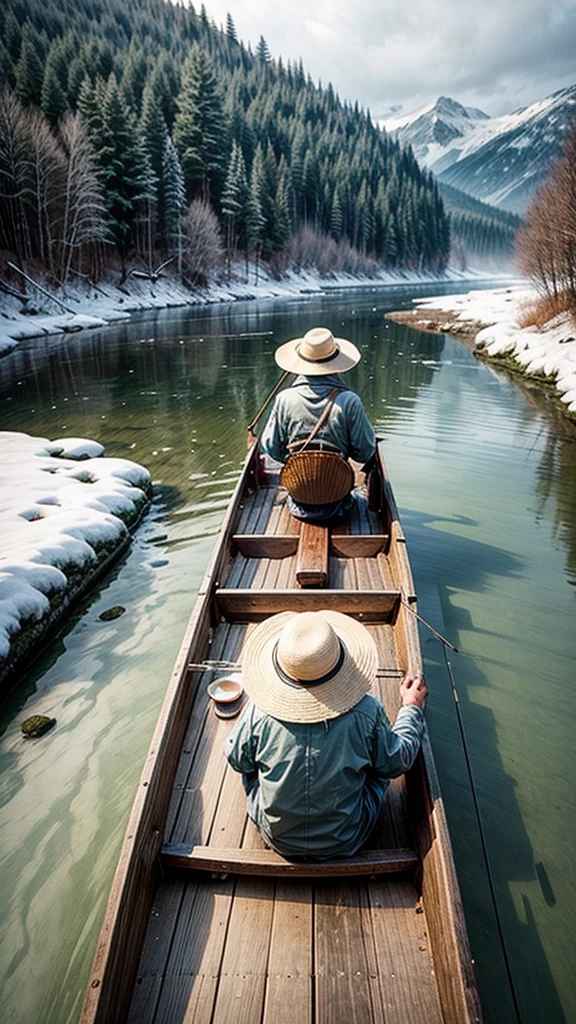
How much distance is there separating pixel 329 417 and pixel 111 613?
12.7 feet

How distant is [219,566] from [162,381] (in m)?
16.7

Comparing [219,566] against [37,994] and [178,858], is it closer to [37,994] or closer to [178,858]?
[178,858]

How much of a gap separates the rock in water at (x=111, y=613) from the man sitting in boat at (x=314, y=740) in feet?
14.8

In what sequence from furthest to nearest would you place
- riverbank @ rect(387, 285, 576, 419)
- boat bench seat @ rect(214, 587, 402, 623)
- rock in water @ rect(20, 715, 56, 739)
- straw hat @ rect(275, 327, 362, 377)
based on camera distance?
riverbank @ rect(387, 285, 576, 419), straw hat @ rect(275, 327, 362, 377), rock in water @ rect(20, 715, 56, 739), boat bench seat @ rect(214, 587, 402, 623)

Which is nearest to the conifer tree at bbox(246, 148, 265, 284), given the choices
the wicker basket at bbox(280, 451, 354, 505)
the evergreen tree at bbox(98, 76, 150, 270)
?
the evergreen tree at bbox(98, 76, 150, 270)

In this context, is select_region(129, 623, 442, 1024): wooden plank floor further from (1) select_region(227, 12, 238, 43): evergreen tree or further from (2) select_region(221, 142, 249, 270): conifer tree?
(1) select_region(227, 12, 238, 43): evergreen tree

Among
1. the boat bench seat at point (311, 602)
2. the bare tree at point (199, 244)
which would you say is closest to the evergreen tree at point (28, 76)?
the bare tree at point (199, 244)

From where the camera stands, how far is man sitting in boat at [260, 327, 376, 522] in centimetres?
607

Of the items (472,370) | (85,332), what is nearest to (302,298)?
(85,332)

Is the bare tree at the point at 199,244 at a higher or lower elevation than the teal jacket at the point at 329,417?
higher

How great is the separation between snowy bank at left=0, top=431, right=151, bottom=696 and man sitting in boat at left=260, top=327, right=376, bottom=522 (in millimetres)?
3293

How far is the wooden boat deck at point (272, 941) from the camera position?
2.43 metres

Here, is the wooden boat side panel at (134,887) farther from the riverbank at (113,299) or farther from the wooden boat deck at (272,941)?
the riverbank at (113,299)

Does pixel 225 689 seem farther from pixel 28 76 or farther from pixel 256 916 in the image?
pixel 28 76
